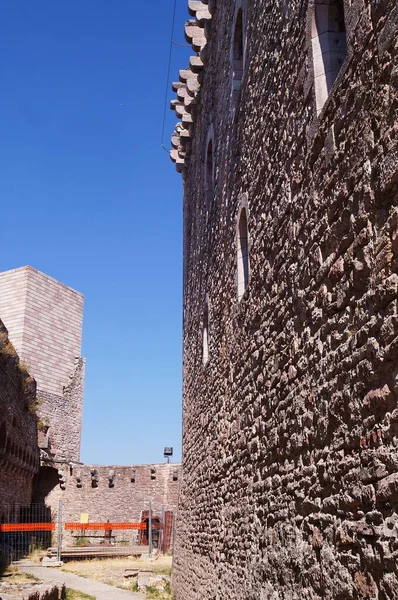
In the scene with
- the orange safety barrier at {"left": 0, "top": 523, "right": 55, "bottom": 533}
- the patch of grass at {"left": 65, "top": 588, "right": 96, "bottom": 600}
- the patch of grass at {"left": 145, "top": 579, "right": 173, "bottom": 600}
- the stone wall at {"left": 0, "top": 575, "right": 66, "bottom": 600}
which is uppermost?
the orange safety barrier at {"left": 0, "top": 523, "right": 55, "bottom": 533}

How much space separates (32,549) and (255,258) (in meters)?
13.8

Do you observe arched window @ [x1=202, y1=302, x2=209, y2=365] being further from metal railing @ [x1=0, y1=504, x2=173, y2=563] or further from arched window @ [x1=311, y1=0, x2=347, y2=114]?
metal railing @ [x1=0, y1=504, x2=173, y2=563]

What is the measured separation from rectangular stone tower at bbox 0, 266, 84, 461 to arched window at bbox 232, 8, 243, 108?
18813mm

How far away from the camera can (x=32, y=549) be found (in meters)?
16.7

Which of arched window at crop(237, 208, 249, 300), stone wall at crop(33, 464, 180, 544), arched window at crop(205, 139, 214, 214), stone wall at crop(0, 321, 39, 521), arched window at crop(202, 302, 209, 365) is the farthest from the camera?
stone wall at crop(33, 464, 180, 544)

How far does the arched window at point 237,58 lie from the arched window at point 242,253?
4.85 feet

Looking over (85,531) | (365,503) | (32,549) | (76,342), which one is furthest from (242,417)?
(76,342)

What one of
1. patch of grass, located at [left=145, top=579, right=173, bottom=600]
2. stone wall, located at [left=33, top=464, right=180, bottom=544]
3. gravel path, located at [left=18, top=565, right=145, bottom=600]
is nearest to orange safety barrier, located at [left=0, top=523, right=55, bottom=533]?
gravel path, located at [left=18, top=565, right=145, bottom=600]

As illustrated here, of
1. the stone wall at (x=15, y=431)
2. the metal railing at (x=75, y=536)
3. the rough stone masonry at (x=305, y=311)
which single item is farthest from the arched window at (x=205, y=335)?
the metal railing at (x=75, y=536)

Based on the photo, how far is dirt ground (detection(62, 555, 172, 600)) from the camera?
12.4 m

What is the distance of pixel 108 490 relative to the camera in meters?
21.8

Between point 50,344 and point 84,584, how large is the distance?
49.7 ft

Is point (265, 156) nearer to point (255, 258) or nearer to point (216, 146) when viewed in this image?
point (255, 258)

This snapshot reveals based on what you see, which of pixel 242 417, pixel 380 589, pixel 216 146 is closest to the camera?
pixel 380 589
